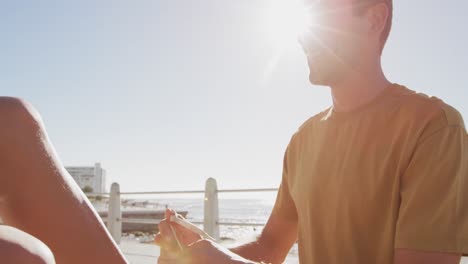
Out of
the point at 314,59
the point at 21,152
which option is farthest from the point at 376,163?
the point at 21,152

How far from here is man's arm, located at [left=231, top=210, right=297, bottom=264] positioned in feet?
4.28

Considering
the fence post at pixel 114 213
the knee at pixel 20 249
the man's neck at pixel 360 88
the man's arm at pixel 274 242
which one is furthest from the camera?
the fence post at pixel 114 213

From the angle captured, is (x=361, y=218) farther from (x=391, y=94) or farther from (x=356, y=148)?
(x=391, y=94)

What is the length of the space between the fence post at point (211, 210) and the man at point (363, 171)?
2.80 m

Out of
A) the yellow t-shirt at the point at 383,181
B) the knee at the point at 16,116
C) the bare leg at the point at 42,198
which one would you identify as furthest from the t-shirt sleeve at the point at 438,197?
the knee at the point at 16,116

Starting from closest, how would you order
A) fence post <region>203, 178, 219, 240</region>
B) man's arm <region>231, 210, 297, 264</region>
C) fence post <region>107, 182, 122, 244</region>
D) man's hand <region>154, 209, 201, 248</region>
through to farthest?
man's hand <region>154, 209, 201, 248</region> < man's arm <region>231, 210, 297, 264</region> < fence post <region>203, 178, 219, 240</region> < fence post <region>107, 182, 122, 244</region>

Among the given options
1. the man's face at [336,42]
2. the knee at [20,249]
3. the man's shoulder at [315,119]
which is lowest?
the knee at [20,249]

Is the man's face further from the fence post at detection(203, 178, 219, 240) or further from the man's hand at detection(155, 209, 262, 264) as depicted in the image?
the fence post at detection(203, 178, 219, 240)

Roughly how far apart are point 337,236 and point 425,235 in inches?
10.1

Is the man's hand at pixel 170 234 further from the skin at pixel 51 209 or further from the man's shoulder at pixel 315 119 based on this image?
the man's shoulder at pixel 315 119

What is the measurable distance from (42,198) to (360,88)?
2.72 feet

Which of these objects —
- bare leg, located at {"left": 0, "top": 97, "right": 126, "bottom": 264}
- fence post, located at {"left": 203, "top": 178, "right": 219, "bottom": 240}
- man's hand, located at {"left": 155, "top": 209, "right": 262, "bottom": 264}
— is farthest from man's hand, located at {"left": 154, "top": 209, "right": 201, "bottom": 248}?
fence post, located at {"left": 203, "top": 178, "right": 219, "bottom": 240}

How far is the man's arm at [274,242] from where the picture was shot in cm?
130

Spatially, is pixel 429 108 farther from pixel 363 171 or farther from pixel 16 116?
pixel 16 116
